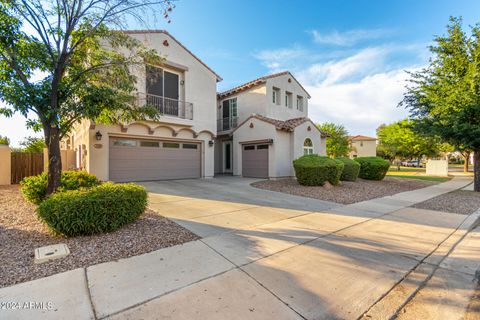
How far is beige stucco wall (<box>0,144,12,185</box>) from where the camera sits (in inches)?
433

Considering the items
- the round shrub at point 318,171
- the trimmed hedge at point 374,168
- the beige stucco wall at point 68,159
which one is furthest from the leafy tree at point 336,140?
the beige stucco wall at point 68,159

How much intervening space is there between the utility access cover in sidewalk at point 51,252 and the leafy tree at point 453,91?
14624 millimetres

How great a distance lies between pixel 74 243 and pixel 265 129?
11.9 metres

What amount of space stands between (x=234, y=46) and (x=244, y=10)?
1690mm

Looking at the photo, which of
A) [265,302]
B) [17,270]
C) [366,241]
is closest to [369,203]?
[366,241]

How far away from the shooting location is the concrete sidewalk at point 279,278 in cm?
243

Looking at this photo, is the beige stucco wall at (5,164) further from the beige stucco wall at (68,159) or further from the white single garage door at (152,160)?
the white single garage door at (152,160)

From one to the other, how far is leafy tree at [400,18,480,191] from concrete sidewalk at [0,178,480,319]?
26.1 feet

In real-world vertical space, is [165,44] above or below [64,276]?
above

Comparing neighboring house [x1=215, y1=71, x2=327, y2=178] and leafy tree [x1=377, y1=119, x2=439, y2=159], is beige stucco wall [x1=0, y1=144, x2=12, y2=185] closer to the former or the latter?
neighboring house [x1=215, y1=71, x2=327, y2=178]

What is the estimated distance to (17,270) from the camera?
10.2 feet

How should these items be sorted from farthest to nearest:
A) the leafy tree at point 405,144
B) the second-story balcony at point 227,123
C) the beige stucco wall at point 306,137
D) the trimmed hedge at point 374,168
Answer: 1. the leafy tree at point 405,144
2. the second-story balcony at point 227,123
3. the trimmed hedge at point 374,168
4. the beige stucco wall at point 306,137

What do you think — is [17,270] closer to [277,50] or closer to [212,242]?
[212,242]

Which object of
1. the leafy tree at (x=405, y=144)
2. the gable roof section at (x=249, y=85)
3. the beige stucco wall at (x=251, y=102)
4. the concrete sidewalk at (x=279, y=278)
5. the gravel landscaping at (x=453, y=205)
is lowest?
the gravel landscaping at (x=453, y=205)
